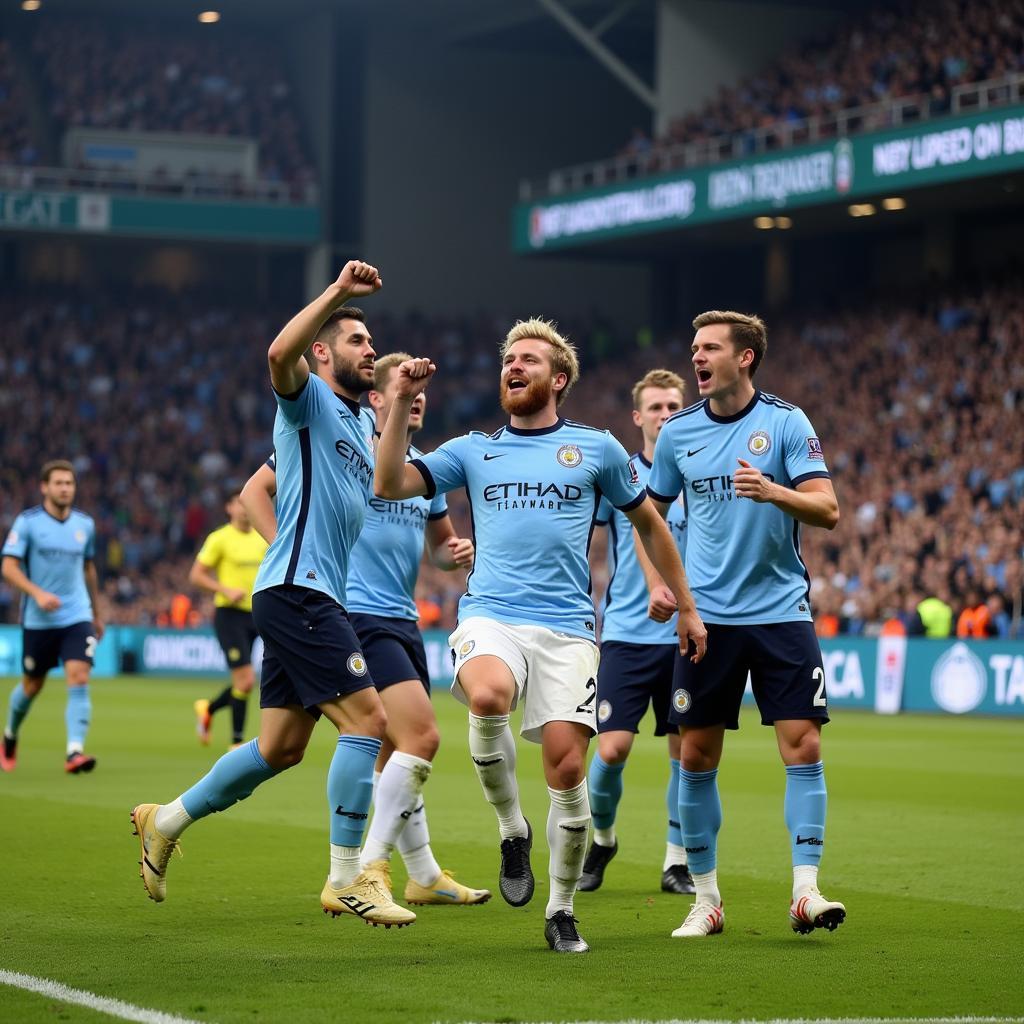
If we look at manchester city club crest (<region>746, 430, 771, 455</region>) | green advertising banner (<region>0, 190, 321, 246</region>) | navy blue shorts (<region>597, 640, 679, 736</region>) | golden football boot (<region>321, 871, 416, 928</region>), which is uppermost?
green advertising banner (<region>0, 190, 321, 246</region>)

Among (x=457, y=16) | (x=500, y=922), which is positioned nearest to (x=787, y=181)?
(x=457, y=16)

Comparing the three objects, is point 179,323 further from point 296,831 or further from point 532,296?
point 296,831

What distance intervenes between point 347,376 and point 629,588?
242cm

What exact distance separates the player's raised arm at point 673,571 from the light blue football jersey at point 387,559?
139 cm

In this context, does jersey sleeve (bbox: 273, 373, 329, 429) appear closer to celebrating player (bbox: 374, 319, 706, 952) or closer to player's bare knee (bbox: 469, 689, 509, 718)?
celebrating player (bbox: 374, 319, 706, 952)

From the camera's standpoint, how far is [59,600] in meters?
15.1

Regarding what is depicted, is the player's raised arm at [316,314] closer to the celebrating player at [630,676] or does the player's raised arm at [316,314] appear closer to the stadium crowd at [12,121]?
the celebrating player at [630,676]

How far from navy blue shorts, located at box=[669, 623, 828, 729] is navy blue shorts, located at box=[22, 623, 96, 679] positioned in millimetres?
8212

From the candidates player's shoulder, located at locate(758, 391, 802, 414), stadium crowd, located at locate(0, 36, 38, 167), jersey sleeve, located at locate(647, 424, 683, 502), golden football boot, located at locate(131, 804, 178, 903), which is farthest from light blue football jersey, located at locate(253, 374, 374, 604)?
stadium crowd, located at locate(0, 36, 38, 167)

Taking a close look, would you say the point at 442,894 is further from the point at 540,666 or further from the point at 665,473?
the point at 665,473

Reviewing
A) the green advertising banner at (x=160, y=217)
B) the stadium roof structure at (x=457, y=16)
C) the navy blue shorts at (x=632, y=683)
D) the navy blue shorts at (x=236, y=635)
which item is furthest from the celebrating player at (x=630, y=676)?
the green advertising banner at (x=160, y=217)

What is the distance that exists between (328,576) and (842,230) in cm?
3475

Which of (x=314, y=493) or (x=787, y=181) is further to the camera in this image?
(x=787, y=181)

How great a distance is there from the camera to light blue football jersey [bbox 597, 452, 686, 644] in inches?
381
